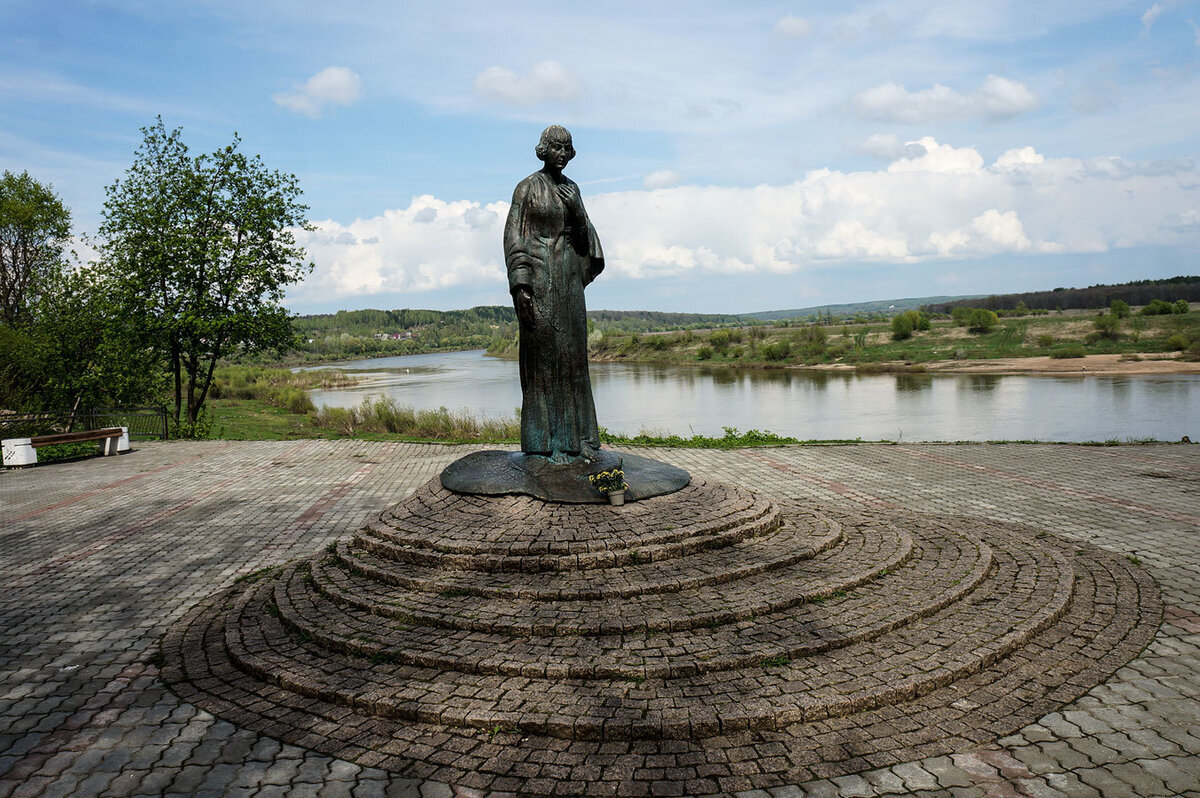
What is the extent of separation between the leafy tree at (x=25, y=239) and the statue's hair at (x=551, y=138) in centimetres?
2043

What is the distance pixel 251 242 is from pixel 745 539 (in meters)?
18.0

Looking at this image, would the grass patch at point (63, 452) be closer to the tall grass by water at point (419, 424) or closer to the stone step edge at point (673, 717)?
the tall grass by water at point (419, 424)

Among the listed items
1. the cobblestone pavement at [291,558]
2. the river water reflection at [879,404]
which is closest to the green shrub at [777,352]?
the river water reflection at [879,404]

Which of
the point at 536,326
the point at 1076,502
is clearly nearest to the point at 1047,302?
the point at 1076,502

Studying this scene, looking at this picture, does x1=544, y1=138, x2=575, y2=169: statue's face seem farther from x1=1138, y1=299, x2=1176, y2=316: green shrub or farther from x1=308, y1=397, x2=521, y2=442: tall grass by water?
x1=1138, y1=299, x2=1176, y2=316: green shrub

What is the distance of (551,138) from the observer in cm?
632

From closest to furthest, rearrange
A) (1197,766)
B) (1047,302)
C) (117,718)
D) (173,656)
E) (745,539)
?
1. (1197,766)
2. (117,718)
3. (173,656)
4. (745,539)
5. (1047,302)

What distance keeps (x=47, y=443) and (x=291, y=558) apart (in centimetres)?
1128

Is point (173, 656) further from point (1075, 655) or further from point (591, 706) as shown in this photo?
point (1075, 655)

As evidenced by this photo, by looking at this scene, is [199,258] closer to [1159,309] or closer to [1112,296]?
[1159,309]

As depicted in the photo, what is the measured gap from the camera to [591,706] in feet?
12.3

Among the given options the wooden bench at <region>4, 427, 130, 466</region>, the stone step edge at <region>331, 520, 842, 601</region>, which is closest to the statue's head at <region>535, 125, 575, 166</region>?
the stone step edge at <region>331, 520, 842, 601</region>

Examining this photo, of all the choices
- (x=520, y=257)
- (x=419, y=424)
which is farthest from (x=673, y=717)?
(x=419, y=424)

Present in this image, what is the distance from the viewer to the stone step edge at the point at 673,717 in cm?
355
